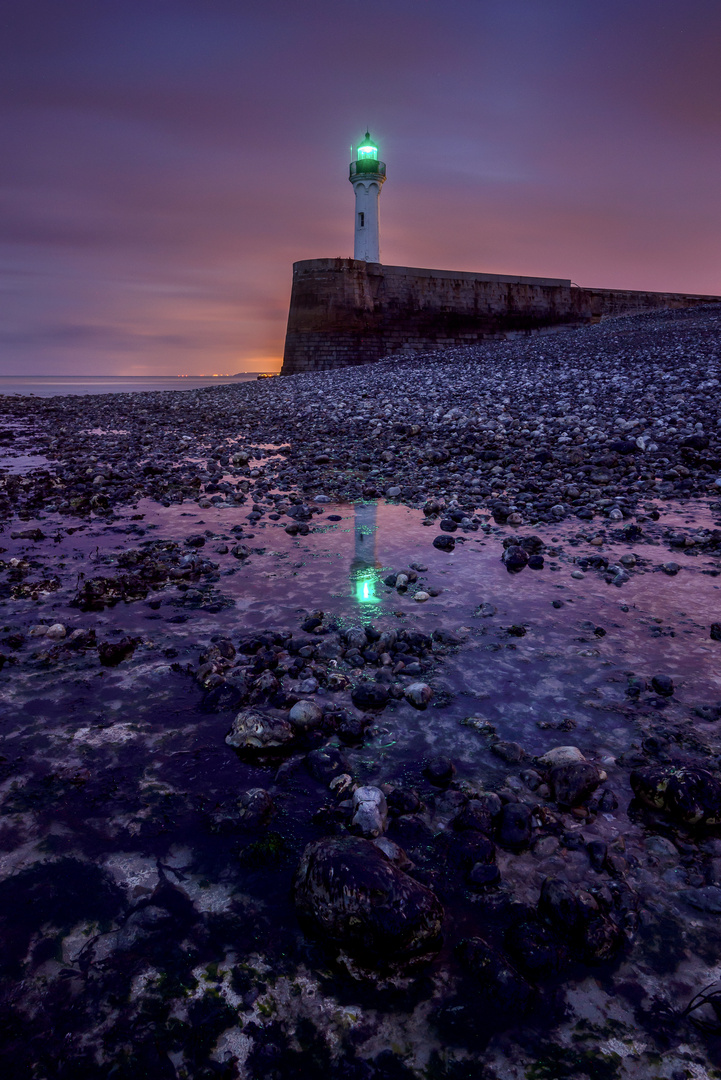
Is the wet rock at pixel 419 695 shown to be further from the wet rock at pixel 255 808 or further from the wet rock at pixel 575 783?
the wet rock at pixel 255 808

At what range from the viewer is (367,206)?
1459 inches

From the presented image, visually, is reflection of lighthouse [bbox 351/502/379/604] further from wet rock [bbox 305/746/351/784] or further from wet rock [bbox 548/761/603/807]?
wet rock [bbox 548/761/603/807]

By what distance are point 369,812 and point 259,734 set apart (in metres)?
0.60

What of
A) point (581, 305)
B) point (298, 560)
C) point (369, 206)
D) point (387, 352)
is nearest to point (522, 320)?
point (581, 305)

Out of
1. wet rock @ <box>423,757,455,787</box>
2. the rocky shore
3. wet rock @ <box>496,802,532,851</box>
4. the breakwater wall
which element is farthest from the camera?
the breakwater wall

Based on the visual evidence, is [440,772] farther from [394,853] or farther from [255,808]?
[255,808]

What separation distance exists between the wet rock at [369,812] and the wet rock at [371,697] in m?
0.63

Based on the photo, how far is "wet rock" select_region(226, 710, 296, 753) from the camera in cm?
227

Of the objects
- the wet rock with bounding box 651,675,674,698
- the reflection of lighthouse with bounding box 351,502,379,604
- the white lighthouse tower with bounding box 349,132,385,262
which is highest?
the white lighthouse tower with bounding box 349,132,385,262

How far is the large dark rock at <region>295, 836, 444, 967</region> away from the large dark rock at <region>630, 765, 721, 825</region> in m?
0.90

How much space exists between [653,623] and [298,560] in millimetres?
2519

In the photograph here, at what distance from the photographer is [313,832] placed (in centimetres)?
188

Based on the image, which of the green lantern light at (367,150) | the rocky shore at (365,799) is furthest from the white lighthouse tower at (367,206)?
the rocky shore at (365,799)

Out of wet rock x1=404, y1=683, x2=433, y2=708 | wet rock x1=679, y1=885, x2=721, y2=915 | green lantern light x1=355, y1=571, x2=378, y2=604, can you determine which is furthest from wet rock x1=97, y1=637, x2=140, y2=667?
wet rock x1=679, y1=885, x2=721, y2=915
